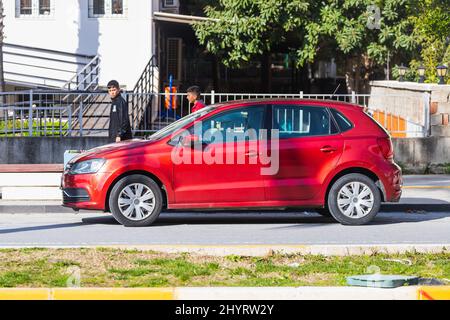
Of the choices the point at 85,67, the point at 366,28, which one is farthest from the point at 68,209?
the point at 366,28

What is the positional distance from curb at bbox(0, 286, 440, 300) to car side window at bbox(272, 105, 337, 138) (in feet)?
19.1

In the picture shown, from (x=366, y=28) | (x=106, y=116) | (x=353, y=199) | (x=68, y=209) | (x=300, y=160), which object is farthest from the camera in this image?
(x=366, y=28)

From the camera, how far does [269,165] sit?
14.1 meters

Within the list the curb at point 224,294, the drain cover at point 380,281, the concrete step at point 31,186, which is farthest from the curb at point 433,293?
the concrete step at point 31,186

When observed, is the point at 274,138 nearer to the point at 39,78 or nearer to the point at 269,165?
the point at 269,165

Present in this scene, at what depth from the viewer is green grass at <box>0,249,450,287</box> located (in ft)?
31.6

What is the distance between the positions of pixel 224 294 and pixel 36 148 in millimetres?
13415

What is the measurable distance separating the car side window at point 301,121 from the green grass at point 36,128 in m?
8.22

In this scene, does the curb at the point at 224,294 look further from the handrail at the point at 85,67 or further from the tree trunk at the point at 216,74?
the tree trunk at the point at 216,74

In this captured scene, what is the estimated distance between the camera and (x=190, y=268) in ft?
33.7

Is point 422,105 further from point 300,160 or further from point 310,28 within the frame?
point 300,160

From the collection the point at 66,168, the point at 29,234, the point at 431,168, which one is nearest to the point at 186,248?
the point at 29,234

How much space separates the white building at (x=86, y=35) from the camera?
96.4ft
